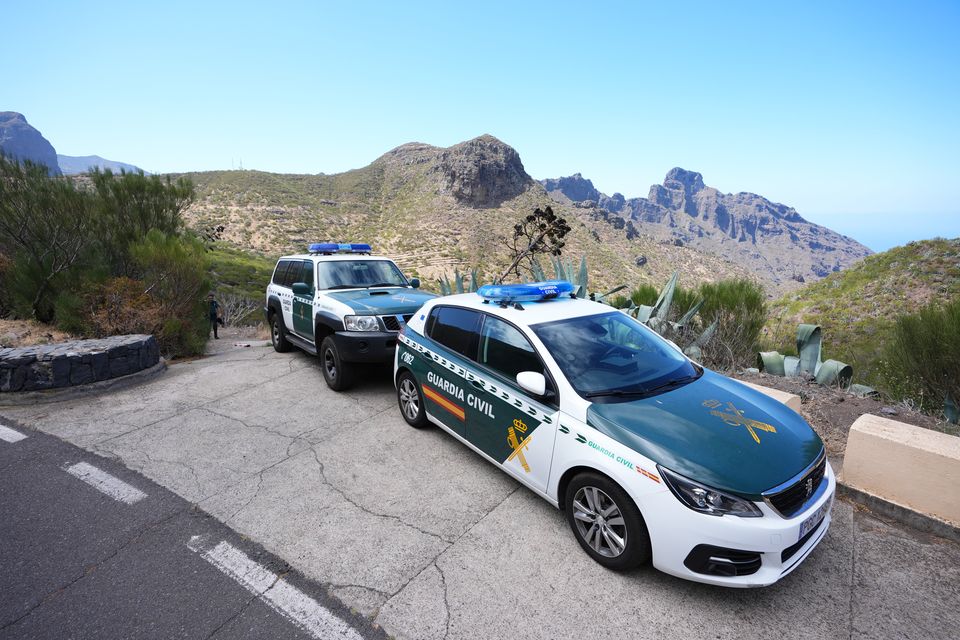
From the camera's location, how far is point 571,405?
3211 millimetres

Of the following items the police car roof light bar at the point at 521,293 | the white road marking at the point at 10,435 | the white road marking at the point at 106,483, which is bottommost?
the white road marking at the point at 10,435

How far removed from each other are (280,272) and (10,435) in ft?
13.7

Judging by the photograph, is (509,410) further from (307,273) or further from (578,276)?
(578,276)

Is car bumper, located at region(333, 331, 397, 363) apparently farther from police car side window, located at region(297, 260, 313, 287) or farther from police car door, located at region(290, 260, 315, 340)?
police car side window, located at region(297, 260, 313, 287)

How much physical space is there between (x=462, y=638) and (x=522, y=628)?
0.34 metres

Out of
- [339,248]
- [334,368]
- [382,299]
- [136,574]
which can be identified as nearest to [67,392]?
[334,368]

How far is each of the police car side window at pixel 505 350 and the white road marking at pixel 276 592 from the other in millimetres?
1990

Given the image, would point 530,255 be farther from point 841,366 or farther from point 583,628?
point 583,628

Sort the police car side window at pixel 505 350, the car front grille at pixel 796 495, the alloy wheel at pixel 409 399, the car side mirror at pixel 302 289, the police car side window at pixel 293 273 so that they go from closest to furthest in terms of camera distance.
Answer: the car front grille at pixel 796 495
the police car side window at pixel 505 350
the alloy wheel at pixel 409 399
the car side mirror at pixel 302 289
the police car side window at pixel 293 273

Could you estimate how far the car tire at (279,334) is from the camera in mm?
8406

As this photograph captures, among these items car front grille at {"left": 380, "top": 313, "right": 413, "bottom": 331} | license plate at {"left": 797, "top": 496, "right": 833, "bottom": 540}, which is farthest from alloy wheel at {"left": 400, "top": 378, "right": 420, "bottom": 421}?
license plate at {"left": 797, "top": 496, "right": 833, "bottom": 540}

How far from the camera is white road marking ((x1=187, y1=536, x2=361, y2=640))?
2572 millimetres

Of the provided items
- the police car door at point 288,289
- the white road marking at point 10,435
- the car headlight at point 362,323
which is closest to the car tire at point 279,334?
the police car door at point 288,289

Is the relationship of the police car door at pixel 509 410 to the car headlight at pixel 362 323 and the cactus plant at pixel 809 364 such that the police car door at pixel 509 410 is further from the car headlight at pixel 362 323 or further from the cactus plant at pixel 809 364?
the cactus plant at pixel 809 364
